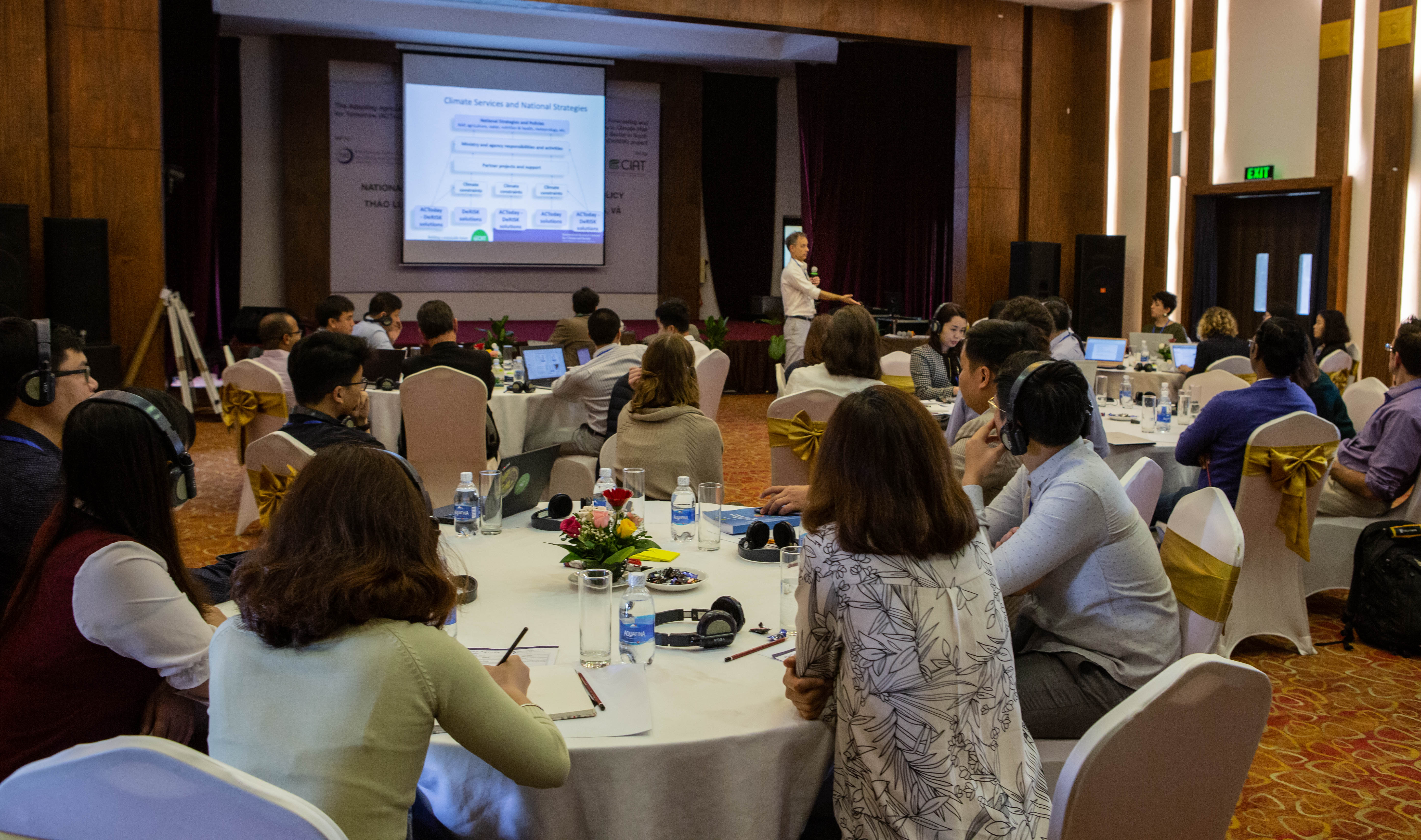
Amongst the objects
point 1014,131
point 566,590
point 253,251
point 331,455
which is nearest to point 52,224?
point 253,251

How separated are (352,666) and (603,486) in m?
1.64

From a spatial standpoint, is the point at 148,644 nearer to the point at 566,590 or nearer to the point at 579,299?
the point at 566,590

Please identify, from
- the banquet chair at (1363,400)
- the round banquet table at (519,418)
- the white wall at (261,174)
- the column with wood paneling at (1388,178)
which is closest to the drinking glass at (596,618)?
the round banquet table at (519,418)

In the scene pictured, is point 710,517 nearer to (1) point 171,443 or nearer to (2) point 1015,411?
(2) point 1015,411

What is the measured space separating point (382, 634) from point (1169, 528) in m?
2.00

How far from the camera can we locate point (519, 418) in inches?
251

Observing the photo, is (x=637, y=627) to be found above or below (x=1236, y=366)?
below

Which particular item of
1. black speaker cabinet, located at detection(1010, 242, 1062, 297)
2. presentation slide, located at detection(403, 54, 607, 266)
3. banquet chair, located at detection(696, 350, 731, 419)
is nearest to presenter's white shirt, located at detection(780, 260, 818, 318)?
black speaker cabinet, located at detection(1010, 242, 1062, 297)

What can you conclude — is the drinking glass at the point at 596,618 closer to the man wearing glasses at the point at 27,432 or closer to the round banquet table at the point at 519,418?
the man wearing glasses at the point at 27,432

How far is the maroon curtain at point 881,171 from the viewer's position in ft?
43.3

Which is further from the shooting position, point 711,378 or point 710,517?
point 711,378

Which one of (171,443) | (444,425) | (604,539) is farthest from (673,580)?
(444,425)

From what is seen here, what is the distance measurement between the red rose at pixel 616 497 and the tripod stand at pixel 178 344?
21.5 feet

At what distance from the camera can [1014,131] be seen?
37.2 feet
